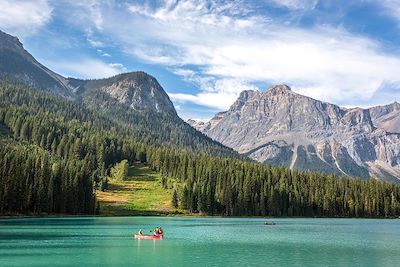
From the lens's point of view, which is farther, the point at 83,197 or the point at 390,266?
the point at 83,197

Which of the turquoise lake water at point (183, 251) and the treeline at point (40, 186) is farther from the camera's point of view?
the treeline at point (40, 186)

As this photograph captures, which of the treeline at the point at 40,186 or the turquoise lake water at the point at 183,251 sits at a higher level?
the treeline at the point at 40,186

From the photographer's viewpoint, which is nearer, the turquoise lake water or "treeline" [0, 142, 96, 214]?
the turquoise lake water

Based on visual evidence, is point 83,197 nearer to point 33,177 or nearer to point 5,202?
point 33,177

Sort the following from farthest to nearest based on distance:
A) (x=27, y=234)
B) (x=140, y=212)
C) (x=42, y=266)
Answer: (x=140, y=212) < (x=27, y=234) < (x=42, y=266)

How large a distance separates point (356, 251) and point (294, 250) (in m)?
10.4

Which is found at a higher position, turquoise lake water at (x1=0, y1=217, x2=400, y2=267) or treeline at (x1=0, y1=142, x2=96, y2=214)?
treeline at (x1=0, y1=142, x2=96, y2=214)

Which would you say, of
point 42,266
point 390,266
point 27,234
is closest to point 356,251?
point 390,266

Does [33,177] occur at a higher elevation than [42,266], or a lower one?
higher

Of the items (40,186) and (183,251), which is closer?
(183,251)

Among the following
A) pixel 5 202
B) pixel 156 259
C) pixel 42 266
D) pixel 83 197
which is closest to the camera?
pixel 42 266

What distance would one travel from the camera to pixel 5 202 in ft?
436

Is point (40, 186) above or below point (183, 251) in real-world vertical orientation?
above

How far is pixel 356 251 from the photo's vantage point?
7450 centimetres
